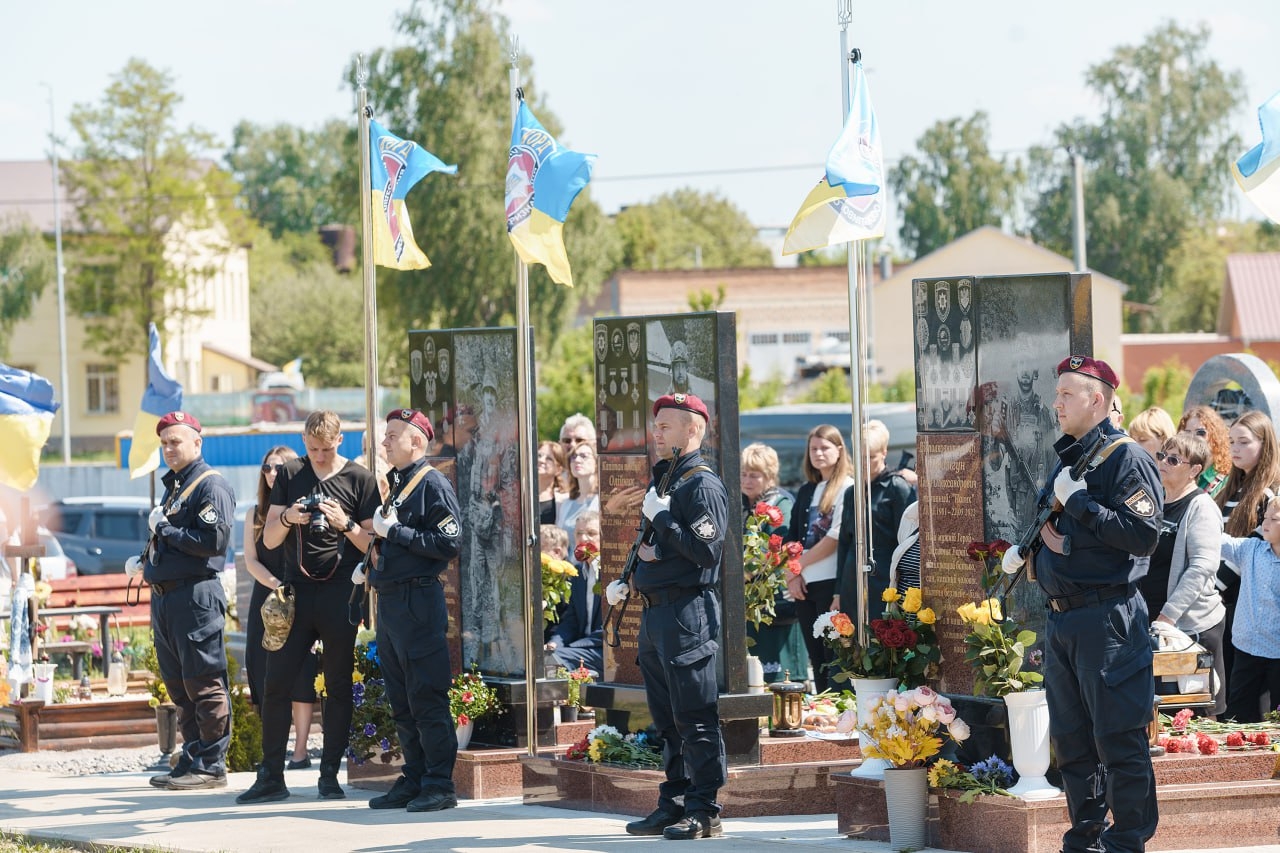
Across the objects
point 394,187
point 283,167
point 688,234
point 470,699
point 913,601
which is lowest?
point 470,699

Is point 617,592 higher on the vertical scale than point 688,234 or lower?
lower

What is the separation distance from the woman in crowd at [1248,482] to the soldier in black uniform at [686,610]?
2.93 metres

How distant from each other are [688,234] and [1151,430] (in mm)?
83265

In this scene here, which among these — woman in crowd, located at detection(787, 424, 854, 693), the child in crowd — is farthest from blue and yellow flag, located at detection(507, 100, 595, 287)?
the child in crowd

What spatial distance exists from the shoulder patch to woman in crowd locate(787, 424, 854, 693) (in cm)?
342

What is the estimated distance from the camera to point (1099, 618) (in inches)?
284

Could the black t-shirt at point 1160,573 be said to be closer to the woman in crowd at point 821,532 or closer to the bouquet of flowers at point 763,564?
the bouquet of flowers at point 763,564

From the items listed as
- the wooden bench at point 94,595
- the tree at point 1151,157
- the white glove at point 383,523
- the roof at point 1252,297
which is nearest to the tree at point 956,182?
the tree at point 1151,157

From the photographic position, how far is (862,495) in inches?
359

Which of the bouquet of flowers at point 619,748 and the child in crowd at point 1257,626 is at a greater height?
the child in crowd at point 1257,626

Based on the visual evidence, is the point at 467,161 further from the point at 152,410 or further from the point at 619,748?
the point at 619,748

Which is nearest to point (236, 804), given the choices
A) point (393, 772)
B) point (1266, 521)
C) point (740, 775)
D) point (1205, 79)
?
point (393, 772)

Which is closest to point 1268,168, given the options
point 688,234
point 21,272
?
point 21,272

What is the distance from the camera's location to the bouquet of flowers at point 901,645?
→ 859cm
